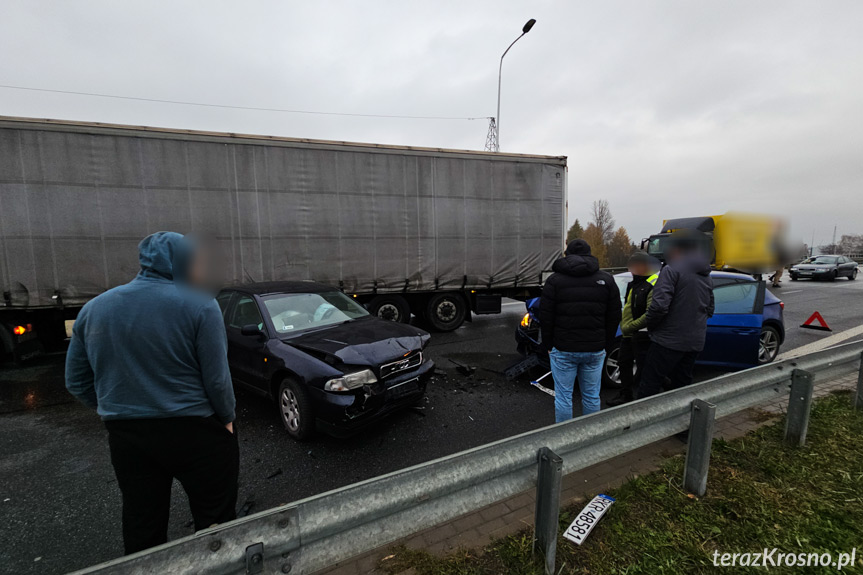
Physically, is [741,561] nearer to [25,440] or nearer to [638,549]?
[638,549]

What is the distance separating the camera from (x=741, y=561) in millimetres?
1947

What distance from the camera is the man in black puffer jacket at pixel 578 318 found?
124 inches

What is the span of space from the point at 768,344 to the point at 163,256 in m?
7.37

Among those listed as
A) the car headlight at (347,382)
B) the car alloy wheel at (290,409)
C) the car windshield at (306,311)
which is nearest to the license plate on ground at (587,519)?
the car headlight at (347,382)

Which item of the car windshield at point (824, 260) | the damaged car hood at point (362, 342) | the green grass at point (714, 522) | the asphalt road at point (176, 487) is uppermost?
the damaged car hood at point (362, 342)

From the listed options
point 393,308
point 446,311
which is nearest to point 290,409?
point 393,308

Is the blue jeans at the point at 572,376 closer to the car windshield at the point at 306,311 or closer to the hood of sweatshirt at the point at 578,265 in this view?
the hood of sweatshirt at the point at 578,265

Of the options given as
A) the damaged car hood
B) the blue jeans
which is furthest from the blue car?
the damaged car hood

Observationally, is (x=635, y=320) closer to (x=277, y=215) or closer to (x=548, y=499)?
(x=548, y=499)

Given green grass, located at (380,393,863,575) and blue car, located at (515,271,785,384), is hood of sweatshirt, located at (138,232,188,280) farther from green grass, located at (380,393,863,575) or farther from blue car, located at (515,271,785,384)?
blue car, located at (515,271,785,384)

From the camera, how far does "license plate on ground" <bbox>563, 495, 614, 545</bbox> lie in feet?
6.81

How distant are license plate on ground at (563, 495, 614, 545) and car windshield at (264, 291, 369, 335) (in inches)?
119

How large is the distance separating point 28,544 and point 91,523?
0.97ft

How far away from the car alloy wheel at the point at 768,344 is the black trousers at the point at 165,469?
6.89 m
